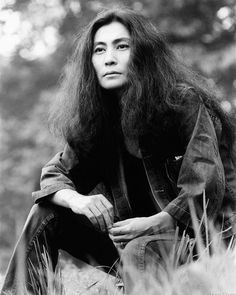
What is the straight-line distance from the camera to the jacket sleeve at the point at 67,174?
111 inches

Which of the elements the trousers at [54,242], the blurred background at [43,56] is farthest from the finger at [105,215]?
the blurred background at [43,56]

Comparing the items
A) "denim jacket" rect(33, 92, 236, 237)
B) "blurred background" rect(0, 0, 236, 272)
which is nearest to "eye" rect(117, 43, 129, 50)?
"denim jacket" rect(33, 92, 236, 237)

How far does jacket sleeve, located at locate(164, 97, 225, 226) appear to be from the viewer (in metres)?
2.41

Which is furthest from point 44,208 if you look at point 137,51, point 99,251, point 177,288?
point 177,288

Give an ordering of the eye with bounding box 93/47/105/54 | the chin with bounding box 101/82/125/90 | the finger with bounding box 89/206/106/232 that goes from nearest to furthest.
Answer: the finger with bounding box 89/206/106/232 < the chin with bounding box 101/82/125/90 < the eye with bounding box 93/47/105/54

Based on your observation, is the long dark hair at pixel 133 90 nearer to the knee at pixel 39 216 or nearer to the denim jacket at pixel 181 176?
the denim jacket at pixel 181 176

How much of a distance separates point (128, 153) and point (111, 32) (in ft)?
2.01

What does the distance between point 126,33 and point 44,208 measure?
0.97m

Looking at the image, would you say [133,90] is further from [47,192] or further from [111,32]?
[47,192]

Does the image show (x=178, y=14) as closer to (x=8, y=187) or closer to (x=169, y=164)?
(x=8, y=187)

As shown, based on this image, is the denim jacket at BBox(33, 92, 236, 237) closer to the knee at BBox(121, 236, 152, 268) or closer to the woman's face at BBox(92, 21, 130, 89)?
the knee at BBox(121, 236, 152, 268)

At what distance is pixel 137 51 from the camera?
2945mm

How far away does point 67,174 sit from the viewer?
9.63ft

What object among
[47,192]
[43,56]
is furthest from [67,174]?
[43,56]
